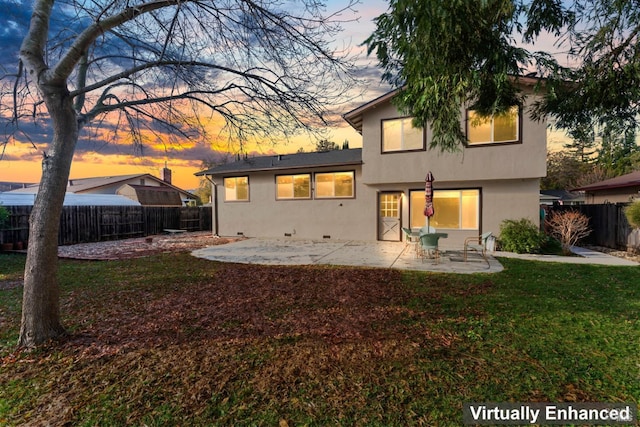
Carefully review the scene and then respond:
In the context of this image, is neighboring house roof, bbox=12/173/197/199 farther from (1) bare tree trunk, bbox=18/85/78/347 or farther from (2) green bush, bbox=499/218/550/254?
(2) green bush, bbox=499/218/550/254

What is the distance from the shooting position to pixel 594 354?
10.5 feet

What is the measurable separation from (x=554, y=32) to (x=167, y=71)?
5.72 metres

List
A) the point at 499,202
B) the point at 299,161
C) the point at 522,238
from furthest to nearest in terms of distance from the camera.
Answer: the point at 299,161, the point at 499,202, the point at 522,238

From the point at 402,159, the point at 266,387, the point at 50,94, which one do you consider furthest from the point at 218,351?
the point at 402,159

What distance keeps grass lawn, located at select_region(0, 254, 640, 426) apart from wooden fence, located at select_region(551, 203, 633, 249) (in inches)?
264

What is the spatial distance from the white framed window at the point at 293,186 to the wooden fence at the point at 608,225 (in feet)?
38.8

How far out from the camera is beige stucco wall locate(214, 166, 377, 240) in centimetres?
1342

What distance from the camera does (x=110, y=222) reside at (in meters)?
16.4

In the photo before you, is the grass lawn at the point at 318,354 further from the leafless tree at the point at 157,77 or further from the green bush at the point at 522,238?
the green bush at the point at 522,238

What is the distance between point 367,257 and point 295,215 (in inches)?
242

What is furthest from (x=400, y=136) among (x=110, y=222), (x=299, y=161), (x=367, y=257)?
(x=110, y=222)

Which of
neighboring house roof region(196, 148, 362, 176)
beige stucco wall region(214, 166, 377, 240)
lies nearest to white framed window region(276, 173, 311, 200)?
beige stucco wall region(214, 166, 377, 240)

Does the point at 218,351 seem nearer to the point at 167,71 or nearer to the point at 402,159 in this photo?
the point at 167,71

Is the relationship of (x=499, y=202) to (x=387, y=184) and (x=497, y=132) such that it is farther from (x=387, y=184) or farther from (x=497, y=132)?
(x=387, y=184)
